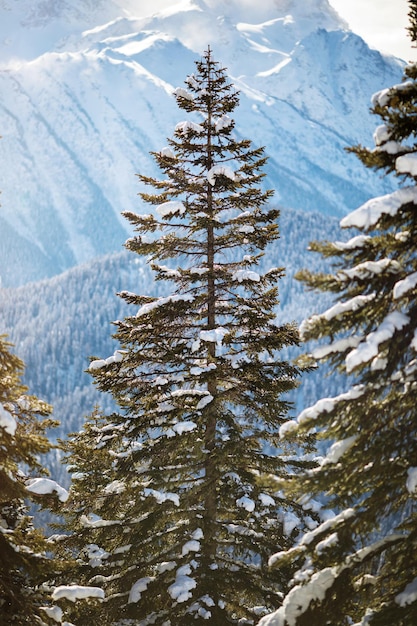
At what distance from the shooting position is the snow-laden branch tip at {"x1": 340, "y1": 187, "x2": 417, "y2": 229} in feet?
23.2

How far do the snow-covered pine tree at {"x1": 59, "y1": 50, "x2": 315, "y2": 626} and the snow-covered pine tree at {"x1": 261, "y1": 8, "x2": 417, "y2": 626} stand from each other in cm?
404

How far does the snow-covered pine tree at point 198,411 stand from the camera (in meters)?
11.8

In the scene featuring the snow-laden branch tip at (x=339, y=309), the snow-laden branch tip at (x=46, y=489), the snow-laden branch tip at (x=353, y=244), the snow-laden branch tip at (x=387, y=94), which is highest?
the snow-laden branch tip at (x=387, y=94)

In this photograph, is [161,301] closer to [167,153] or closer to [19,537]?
[167,153]

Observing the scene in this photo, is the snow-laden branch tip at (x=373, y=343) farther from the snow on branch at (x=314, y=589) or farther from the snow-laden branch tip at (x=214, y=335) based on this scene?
the snow-laden branch tip at (x=214, y=335)

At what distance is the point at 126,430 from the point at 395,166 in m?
6.84

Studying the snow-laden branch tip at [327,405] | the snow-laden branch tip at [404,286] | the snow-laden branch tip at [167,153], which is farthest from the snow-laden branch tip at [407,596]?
the snow-laden branch tip at [167,153]

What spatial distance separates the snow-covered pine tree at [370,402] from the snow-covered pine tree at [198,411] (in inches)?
159

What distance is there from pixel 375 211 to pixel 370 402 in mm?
2077

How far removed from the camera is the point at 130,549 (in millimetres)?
11984

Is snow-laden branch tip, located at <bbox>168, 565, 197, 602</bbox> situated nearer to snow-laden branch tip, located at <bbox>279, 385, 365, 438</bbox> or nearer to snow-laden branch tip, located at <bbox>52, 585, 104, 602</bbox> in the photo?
snow-laden branch tip, located at <bbox>52, 585, 104, 602</bbox>

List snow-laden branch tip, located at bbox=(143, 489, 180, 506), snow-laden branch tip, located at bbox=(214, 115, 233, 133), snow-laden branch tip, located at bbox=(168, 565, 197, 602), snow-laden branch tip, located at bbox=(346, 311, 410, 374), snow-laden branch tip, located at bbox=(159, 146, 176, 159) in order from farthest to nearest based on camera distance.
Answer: snow-laden branch tip, located at bbox=(159, 146, 176, 159) < snow-laden branch tip, located at bbox=(214, 115, 233, 133) < snow-laden branch tip, located at bbox=(143, 489, 180, 506) < snow-laden branch tip, located at bbox=(168, 565, 197, 602) < snow-laden branch tip, located at bbox=(346, 311, 410, 374)

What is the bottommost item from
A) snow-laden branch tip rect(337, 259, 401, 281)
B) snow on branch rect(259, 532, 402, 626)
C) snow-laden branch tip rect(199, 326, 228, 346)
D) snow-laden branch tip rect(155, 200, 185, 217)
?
snow on branch rect(259, 532, 402, 626)

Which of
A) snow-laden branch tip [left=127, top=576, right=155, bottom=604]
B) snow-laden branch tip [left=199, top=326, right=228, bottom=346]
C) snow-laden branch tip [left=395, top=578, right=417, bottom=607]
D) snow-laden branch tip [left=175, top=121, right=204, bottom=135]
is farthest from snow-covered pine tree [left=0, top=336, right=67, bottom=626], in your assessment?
snow-laden branch tip [left=175, top=121, right=204, bottom=135]
